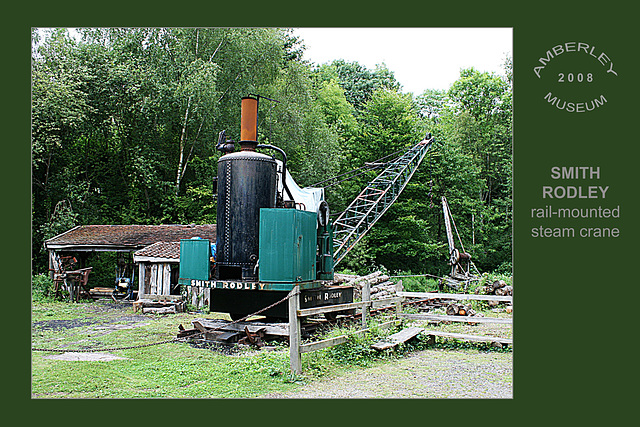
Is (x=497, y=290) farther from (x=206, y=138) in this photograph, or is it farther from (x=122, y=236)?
(x=206, y=138)

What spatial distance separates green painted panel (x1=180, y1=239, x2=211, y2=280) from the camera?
9820mm

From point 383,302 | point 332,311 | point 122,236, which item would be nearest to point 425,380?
point 332,311

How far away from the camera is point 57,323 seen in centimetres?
1228

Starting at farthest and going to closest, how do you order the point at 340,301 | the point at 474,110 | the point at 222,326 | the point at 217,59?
the point at 474,110 → the point at 217,59 → the point at 340,301 → the point at 222,326

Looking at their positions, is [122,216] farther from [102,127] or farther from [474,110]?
[474,110]

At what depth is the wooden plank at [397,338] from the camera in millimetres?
8356

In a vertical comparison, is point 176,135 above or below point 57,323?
above

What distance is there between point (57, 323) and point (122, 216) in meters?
12.5

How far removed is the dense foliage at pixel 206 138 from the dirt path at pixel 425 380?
52.5 feet

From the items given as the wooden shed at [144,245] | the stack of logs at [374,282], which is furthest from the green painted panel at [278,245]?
the wooden shed at [144,245]

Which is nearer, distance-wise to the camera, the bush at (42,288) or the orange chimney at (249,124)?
the orange chimney at (249,124)

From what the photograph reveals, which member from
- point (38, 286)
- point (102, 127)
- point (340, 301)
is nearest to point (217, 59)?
point (102, 127)

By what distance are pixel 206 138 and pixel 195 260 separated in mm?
15083

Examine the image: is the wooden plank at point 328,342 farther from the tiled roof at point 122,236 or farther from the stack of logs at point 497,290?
the tiled roof at point 122,236
